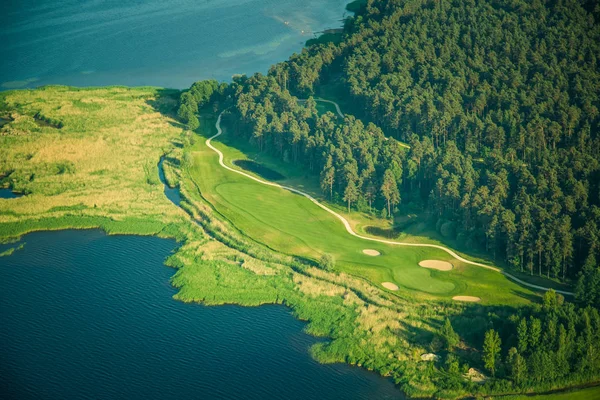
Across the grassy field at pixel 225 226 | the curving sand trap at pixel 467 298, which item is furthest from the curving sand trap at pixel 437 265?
the curving sand trap at pixel 467 298

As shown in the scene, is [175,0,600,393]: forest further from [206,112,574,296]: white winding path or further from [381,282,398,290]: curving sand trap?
[381,282,398,290]: curving sand trap

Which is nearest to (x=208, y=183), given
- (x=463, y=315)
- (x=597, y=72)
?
(x=463, y=315)

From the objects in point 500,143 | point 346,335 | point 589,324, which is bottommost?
point 346,335

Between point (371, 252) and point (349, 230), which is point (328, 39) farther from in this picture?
point (371, 252)

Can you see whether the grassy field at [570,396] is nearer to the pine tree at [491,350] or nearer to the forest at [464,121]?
the pine tree at [491,350]

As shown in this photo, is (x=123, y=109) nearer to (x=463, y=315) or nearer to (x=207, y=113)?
(x=207, y=113)

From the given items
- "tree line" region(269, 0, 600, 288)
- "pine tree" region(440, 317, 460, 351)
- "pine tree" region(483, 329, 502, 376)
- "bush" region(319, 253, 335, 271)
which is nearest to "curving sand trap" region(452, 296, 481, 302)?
"pine tree" region(440, 317, 460, 351)

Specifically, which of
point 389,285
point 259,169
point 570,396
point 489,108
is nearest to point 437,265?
point 389,285

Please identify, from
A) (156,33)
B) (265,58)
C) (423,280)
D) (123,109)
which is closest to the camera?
(423,280)
